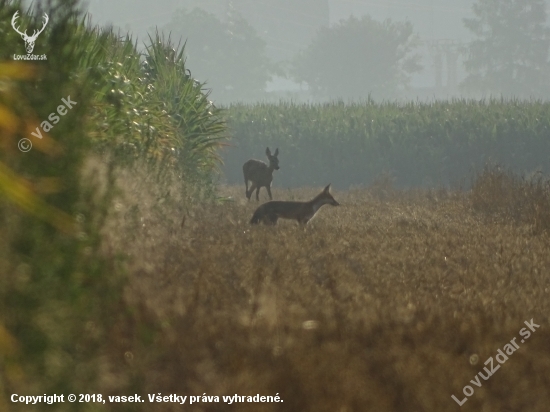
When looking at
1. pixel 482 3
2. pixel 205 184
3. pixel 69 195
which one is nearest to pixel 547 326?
pixel 69 195

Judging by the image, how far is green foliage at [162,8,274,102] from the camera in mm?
92812

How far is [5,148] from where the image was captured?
5.04 metres

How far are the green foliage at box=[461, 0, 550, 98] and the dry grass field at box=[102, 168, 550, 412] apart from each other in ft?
260

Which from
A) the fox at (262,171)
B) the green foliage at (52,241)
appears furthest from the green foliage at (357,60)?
the green foliage at (52,241)

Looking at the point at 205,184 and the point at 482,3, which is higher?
the point at 482,3

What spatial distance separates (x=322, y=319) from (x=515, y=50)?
85.1 metres

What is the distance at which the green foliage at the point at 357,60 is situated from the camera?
92.5 meters

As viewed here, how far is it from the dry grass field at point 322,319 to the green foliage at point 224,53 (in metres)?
83.1

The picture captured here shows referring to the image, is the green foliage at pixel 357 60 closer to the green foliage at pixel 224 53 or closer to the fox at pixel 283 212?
the green foliage at pixel 224 53

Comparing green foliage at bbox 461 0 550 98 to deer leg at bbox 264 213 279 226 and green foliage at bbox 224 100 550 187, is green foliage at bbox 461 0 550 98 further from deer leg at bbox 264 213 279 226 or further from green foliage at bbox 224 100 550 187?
deer leg at bbox 264 213 279 226

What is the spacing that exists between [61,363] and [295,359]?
144 cm

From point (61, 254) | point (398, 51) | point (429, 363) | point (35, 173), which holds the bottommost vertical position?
point (429, 363)

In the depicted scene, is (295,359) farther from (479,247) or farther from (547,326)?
(479,247)

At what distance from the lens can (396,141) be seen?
3397 cm
